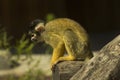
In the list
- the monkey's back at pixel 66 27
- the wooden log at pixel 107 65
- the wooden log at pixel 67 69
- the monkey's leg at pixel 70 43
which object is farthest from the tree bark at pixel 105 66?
the monkey's back at pixel 66 27

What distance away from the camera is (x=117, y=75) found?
241 centimetres

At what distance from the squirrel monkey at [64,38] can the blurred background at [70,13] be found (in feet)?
24.8

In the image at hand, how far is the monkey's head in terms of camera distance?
4.00 metres

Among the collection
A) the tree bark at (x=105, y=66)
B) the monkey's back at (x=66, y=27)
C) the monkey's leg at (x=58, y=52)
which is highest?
the tree bark at (x=105, y=66)

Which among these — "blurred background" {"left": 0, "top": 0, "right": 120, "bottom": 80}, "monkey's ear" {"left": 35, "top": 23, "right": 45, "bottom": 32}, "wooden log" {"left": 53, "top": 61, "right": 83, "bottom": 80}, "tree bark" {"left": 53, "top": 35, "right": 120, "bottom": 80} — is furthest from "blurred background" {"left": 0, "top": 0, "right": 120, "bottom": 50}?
"tree bark" {"left": 53, "top": 35, "right": 120, "bottom": 80}

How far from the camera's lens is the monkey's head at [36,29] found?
400cm

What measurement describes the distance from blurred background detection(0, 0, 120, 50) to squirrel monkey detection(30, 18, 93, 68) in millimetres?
7550

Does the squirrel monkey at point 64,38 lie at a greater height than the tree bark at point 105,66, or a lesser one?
lesser

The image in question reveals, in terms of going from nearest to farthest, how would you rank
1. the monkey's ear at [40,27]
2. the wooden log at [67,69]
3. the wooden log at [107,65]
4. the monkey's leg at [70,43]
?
the wooden log at [107,65]
the wooden log at [67,69]
the monkey's leg at [70,43]
the monkey's ear at [40,27]

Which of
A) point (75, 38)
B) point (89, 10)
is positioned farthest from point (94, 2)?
point (75, 38)

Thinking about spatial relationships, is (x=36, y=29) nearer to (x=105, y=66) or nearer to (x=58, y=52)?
(x=58, y=52)

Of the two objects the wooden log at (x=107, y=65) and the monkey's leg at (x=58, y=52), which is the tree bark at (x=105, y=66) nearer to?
the wooden log at (x=107, y=65)

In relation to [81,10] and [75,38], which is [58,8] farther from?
[75,38]

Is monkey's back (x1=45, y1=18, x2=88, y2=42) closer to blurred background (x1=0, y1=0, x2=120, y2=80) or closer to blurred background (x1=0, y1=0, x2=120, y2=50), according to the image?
blurred background (x1=0, y1=0, x2=120, y2=80)
